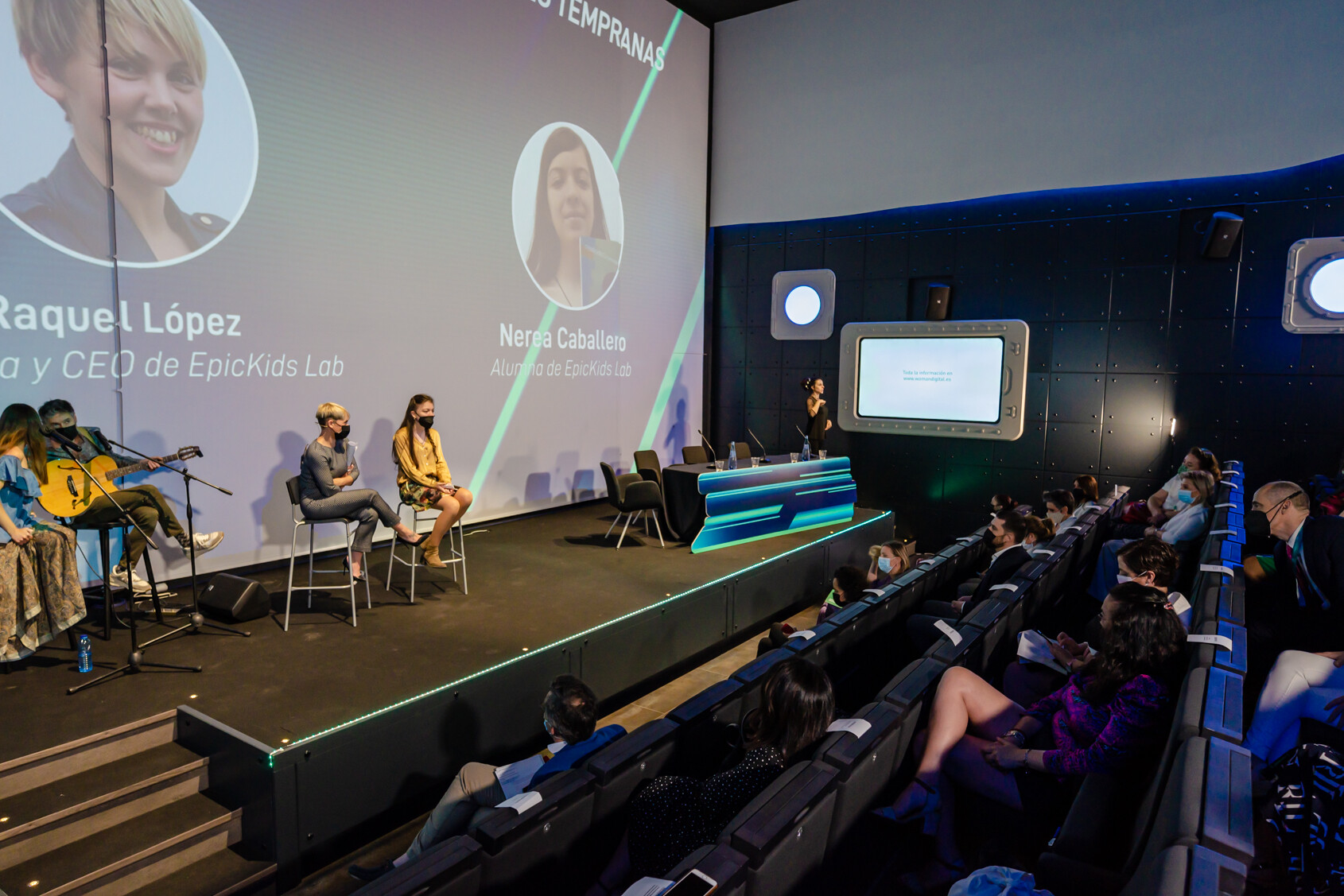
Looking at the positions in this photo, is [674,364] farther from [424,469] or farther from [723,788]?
[723,788]

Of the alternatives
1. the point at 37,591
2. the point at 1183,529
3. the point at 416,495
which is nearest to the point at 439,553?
the point at 416,495

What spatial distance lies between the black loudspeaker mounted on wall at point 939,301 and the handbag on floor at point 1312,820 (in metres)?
6.44

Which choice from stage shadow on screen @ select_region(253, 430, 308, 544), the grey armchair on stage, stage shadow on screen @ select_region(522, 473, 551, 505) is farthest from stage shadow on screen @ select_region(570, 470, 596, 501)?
stage shadow on screen @ select_region(253, 430, 308, 544)

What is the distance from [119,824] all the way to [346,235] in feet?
13.3

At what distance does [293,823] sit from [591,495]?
535 cm

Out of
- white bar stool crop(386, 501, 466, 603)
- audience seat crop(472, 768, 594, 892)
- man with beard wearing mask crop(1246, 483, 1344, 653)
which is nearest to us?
audience seat crop(472, 768, 594, 892)

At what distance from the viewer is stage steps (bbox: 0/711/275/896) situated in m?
2.43

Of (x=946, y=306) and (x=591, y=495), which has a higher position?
(x=946, y=306)

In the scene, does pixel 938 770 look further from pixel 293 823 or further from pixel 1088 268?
pixel 1088 268

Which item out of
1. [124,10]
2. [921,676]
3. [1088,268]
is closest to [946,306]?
[1088,268]

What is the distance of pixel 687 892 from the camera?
4.46 feet

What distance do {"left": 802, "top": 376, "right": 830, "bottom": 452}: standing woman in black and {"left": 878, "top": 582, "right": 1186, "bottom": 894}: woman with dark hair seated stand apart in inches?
223

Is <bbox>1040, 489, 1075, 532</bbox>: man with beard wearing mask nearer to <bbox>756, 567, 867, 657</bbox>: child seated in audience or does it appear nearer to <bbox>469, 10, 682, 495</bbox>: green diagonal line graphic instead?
<bbox>756, 567, 867, 657</bbox>: child seated in audience

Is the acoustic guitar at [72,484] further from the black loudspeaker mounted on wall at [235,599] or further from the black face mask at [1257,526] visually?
the black face mask at [1257,526]
